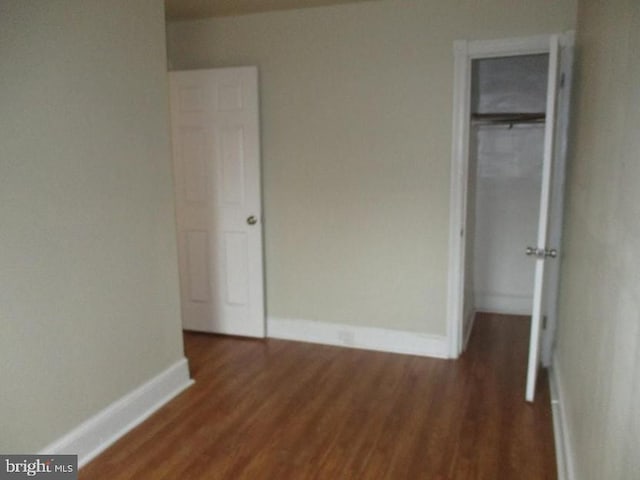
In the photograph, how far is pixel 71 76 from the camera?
2.21m

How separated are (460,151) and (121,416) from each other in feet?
8.30

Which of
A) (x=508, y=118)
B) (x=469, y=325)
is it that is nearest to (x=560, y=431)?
(x=469, y=325)

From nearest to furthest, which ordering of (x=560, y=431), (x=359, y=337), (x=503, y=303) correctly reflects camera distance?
(x=560, y=431), (x=359, y=337), (x=503, y=303)

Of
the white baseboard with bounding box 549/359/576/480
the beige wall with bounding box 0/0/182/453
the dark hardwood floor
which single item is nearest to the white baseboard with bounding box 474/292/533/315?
the dark hardwood floor

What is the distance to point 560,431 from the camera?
2.45m

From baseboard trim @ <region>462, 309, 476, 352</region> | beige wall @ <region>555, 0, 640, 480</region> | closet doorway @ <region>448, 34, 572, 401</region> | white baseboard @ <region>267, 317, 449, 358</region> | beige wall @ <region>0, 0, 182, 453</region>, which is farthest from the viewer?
baseboard trim @ <region>462, 309, 476, 352</region>

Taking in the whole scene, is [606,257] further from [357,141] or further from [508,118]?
[508,118]

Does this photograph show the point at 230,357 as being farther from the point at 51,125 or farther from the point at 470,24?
the point at 470,24

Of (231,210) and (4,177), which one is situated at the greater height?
(4,177)

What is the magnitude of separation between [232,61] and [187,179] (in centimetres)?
95

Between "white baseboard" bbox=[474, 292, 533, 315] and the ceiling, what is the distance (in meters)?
2.81

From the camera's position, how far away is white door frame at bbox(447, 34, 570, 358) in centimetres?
310

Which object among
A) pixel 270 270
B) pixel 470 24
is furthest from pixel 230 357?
pixel 470 24

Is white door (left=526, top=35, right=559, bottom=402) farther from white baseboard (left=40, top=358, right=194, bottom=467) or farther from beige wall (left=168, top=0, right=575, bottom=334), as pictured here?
white baseboard (left=40, top=358, right=194, bottom=467)
